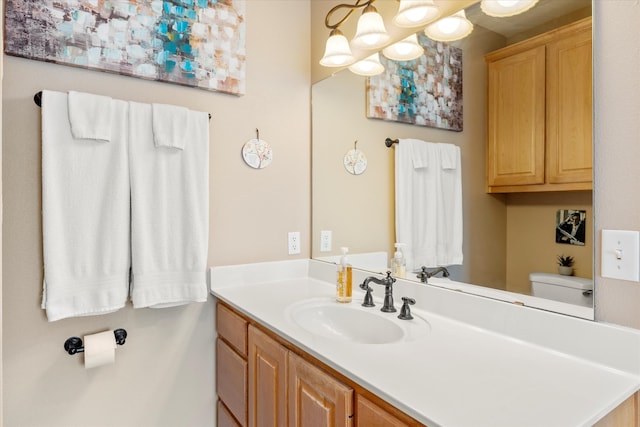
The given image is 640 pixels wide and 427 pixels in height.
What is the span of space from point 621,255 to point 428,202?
67 centimetres

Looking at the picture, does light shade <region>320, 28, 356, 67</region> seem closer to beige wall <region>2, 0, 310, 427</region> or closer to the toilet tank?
beige wall <region>2, 0, 310, 427</region>

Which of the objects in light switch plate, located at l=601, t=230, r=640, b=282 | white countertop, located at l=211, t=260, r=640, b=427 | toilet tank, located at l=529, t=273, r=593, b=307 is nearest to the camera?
white countertop, located at l=211, t=260, r=640, b=427

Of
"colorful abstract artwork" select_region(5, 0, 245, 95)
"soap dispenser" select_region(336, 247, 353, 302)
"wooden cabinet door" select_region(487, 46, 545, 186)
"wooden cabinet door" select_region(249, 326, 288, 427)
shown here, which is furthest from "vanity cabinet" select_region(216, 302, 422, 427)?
"colorful abstract artwork" select_region(5, 0, 245, 95)

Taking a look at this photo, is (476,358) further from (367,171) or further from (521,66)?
(367,171)

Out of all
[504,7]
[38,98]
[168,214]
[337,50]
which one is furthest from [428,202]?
[38,98]

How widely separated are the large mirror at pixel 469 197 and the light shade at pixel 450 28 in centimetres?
2

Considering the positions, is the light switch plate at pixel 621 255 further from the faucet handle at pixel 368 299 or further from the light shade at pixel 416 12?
the light shade at pixel 416 12

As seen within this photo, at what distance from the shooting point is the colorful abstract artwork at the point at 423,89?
1349mm

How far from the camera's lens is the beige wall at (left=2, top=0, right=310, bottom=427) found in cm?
134

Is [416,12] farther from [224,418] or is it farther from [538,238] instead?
[224,418]

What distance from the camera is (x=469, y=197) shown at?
1.29 metres

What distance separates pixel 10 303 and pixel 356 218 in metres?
1.44

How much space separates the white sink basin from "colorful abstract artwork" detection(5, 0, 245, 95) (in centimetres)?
108

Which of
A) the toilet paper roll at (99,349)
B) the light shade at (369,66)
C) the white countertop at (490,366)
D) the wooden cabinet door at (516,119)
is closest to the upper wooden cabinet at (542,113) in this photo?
the wooden cabinet door at (516,119)
